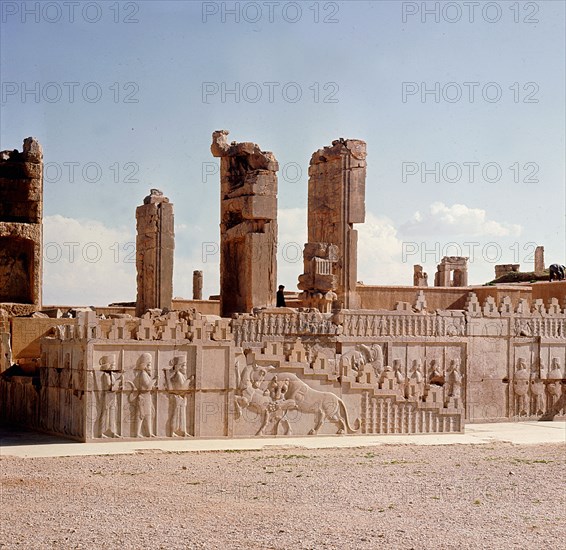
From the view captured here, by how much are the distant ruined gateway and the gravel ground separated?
1666 mm

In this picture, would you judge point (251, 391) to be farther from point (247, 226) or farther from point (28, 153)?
point (28, 153)

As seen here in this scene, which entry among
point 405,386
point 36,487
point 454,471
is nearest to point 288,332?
point 405,386

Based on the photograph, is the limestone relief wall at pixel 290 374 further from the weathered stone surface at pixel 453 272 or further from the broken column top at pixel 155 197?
the weathered stone surface at pixel 453 272

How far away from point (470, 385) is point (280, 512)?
12.0 meters

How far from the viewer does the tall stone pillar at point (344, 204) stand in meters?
25.8

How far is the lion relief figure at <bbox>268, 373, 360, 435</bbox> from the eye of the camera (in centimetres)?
1855

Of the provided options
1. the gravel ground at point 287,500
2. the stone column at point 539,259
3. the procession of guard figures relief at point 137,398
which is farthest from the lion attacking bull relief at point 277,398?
the stone column at point 539,259

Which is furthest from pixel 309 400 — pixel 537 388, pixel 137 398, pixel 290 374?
pixel 537 388

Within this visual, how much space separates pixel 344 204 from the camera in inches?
1015

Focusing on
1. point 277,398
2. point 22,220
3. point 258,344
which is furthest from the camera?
point 22,220

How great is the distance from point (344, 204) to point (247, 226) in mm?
3389

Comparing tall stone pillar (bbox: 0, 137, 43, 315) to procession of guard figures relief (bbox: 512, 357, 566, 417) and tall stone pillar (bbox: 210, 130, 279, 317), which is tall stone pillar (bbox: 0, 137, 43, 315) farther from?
procession of guard figures relief (bbox: 512, 357, 566, 417)

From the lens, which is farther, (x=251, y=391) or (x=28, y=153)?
(x=28, y=153)

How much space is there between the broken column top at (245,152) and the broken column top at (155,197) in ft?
7.30
